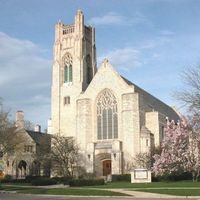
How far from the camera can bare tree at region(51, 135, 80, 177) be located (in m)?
64.1

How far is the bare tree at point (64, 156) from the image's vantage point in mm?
64125

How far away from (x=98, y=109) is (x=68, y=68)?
13420mm

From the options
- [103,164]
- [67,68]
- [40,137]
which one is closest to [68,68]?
[67,68]

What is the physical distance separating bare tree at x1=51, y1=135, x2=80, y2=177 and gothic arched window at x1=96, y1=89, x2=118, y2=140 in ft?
16.4

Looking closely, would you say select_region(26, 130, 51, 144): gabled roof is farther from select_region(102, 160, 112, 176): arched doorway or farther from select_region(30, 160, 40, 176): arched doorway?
select_region(102, 160, 112, 176): arched doorway

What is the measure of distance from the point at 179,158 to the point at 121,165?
34.1ft

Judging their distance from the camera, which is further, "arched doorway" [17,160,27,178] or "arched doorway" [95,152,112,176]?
"arched doorway" [17,160,27,178]

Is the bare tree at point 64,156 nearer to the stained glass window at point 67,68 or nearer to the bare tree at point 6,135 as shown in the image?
the bare tree at point 6,135

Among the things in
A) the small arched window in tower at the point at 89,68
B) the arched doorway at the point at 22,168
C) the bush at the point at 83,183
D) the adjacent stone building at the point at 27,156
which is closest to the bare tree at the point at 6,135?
the adjacent stone building at the point at 27,156

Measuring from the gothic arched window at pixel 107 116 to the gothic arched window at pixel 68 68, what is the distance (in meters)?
10.9

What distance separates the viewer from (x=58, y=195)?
32.6 m

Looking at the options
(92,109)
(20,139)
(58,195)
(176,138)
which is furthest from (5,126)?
(58,195)

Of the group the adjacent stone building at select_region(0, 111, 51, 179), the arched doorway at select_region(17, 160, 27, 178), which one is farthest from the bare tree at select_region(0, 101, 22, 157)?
the arched doorway at select_region(17, 160, 27, 178)

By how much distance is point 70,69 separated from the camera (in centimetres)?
7975
